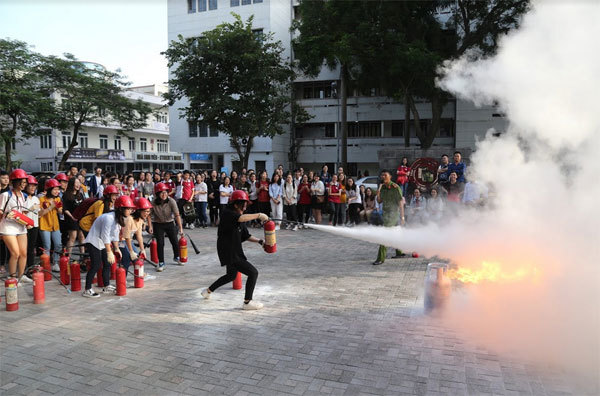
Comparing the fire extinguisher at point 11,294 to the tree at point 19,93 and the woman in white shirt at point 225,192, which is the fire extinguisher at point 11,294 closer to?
the woman in white shirt at point 225,192

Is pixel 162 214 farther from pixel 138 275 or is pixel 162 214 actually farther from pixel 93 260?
pixel 93 260

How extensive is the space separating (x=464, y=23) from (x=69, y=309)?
81.4 feet

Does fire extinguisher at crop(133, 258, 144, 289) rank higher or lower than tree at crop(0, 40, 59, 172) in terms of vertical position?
lower

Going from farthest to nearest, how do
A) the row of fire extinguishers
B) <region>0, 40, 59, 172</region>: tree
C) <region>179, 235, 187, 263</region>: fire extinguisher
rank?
<region>0, 40, 59, 172</region>: tree
<region>179, 235, 187, 263</region>: fire extinguisher
the row of fire extinguishers

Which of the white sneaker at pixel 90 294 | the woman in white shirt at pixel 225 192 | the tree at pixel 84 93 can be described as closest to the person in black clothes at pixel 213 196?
the woman in white shirt at pixel 225 192

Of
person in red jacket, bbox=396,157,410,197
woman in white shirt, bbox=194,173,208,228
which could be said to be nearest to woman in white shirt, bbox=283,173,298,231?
woman in white shirt, bbox=194,173,208,228

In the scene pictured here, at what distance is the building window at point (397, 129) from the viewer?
37.2 meters

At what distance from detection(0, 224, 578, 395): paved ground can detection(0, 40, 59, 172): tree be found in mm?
19141

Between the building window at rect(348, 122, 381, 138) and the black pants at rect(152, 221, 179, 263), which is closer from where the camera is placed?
the black pants at rect(152, 221, 179, 263)

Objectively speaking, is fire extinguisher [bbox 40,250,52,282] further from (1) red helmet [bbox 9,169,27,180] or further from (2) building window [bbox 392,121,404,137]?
(2) building window [bbox 392,121,404,137]

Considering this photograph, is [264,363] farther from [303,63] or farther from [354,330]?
[303,63]

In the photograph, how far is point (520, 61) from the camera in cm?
601

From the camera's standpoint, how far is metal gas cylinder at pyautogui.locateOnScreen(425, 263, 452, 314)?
19.8 feet

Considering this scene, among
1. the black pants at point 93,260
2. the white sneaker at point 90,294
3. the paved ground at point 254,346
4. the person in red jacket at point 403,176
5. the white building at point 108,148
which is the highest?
the white building at point 108,148
